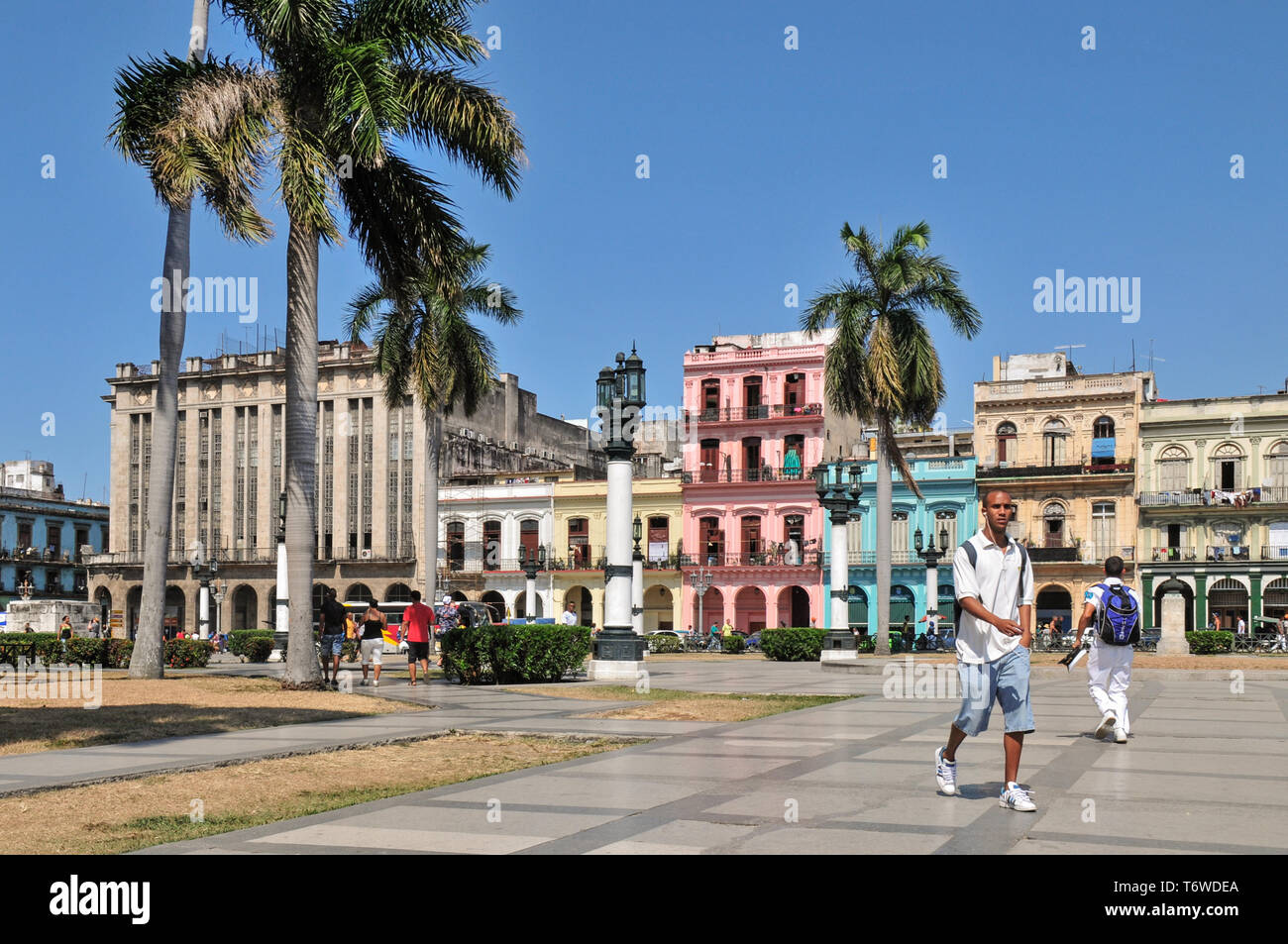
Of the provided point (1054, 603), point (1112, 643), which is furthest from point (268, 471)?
point (1112, 643)

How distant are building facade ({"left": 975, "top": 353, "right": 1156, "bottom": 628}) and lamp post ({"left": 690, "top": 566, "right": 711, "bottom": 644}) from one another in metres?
13.3

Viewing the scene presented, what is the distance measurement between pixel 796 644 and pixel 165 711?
2183 centimetres

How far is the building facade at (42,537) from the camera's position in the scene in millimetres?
76938

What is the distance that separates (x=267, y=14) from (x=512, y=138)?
3.71 meters

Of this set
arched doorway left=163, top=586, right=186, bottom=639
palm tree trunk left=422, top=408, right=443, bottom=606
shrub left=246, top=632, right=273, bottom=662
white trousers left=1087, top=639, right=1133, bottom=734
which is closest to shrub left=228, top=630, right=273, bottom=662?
shrub left=246, top=632, right=273, bottom=662

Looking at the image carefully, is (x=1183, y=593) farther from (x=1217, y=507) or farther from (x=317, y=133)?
(x=317, y=133)

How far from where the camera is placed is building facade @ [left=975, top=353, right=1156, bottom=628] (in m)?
55.0

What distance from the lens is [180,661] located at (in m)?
26.9

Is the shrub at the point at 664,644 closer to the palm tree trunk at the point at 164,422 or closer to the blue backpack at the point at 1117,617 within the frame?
the palm tree trunk at the point at 164,422

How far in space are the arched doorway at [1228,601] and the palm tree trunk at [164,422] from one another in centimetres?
4671

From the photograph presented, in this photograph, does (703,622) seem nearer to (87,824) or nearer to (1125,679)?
(1125,679)

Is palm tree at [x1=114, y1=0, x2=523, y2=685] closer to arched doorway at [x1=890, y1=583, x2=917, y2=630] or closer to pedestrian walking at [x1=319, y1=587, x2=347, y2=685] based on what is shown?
pedestrian walking at [x1=319, y1=587, x2=347, y2=685]

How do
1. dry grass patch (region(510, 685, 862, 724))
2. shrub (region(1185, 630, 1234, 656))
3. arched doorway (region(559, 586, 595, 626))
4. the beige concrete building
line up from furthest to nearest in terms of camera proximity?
the beige concrete building, arched doorway (region(559, 586, 595, 626)), shrub (region(1185, 630, 1234, 656)), dry grass patch (region(510, 685, 862, 724))

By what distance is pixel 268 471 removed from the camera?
223 ft
